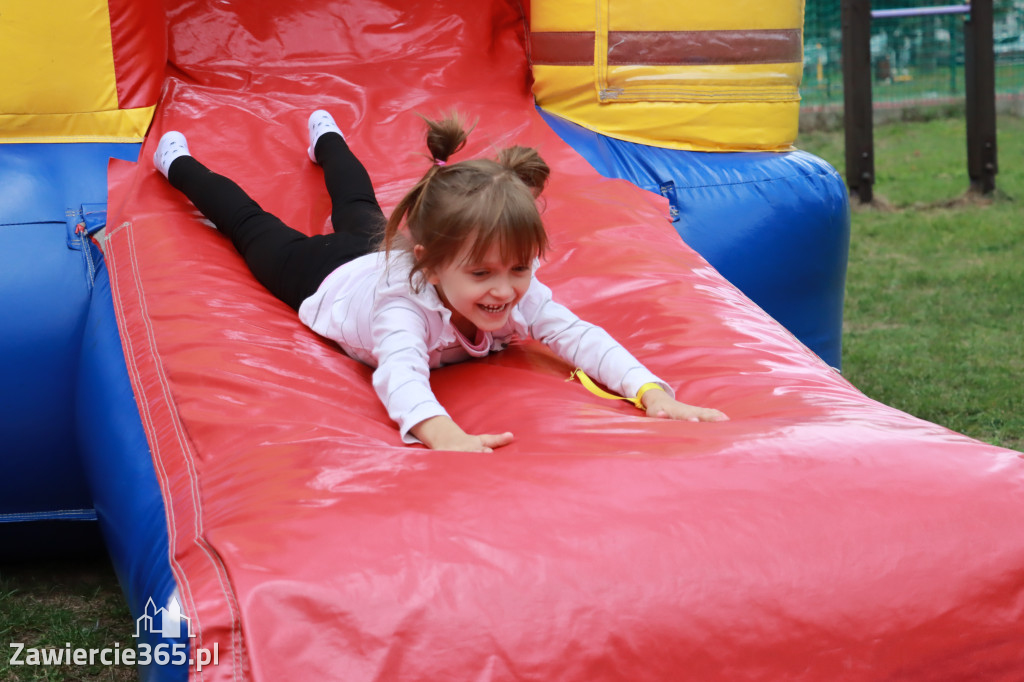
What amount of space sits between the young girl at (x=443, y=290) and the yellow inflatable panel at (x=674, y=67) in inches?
39.3

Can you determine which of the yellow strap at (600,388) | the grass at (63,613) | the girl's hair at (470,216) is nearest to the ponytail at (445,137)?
the girl's hair at (470,216)

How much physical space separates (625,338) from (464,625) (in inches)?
43.3

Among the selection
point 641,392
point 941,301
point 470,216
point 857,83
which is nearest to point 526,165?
point 470,216

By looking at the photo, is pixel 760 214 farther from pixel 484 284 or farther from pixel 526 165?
pixel 484 284

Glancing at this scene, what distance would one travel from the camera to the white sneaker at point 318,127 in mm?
3027

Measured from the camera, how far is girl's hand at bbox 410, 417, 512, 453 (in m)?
1.74

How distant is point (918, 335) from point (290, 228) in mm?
2909

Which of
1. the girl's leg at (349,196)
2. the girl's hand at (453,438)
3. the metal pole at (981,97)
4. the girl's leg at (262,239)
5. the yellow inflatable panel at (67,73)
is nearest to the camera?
the girl's hand at (453,438)

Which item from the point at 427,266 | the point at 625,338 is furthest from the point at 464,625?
the point at 625,338

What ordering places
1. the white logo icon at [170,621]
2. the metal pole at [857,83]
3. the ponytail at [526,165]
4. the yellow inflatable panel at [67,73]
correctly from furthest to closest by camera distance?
the metal pole at [857,83], the yellow inflatable panel at [67,73], the ponytail at [526,165], the white logo icon at [170,621]

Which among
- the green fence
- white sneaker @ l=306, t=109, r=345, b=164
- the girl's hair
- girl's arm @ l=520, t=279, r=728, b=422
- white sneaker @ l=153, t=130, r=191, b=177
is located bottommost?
girl's arm @ l=520, t=279, r=728, b=422

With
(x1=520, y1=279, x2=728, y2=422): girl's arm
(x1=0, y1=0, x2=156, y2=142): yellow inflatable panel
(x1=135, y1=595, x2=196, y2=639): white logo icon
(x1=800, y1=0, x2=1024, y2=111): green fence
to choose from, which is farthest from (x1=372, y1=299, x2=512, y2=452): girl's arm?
(x1=800, y1=0, x2=1024, y2=111): green fence

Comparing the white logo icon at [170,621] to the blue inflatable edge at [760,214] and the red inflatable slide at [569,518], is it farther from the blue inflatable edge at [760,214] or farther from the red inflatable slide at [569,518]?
the blue inflatable edge at [760,214]

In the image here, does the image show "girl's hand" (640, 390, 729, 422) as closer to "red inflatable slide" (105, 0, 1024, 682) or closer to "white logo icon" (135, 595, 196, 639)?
"red inflatable slide" (105, 0, 1024, 682)
